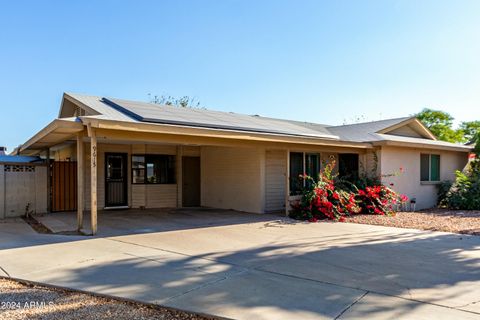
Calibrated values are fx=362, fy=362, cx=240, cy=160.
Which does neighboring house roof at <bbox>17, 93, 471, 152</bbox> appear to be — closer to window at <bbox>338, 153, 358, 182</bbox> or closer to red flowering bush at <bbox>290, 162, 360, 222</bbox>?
window at <bbox>338, 153, 358, 182</bbox>

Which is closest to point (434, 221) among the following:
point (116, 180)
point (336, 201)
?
point (336, 201)

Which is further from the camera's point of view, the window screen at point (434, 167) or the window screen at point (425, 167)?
the window screen at point (434, 167)

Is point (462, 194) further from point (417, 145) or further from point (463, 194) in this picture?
Result: point (417, 145)

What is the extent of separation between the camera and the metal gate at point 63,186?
12.3 metres

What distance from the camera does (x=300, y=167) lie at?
12867 mm

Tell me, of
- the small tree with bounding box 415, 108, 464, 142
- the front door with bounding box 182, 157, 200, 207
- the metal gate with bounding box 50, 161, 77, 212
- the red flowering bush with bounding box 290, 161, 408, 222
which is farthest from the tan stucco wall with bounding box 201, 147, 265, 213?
the small tree with bounding box 415, 108, 464, 142

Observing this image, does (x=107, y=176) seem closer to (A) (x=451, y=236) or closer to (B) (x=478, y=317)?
(A) (x=451, y=236)

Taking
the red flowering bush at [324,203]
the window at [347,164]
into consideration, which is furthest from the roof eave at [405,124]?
the red flowering bush at [324,203]

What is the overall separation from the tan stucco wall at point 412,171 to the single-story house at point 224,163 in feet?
0.12

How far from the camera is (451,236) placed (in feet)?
27.5

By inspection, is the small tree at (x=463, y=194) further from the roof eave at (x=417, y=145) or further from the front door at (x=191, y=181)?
the front door at (x=191, y=181)

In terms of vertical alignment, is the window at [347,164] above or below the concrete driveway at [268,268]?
above

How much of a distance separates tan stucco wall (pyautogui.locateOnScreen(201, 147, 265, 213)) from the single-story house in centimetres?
3

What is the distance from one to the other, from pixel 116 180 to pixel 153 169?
1.41 meters
